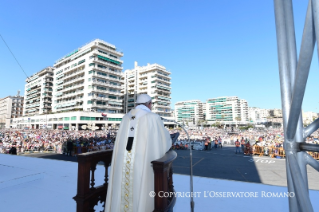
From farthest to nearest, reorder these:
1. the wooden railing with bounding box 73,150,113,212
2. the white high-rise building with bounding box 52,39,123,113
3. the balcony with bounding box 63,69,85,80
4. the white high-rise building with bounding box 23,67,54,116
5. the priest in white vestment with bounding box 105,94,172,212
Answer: the white high-rise building with bounding box 23,67,54,116 → the balcony with bounding box 63,69,85,80 → the white high-rise building with bounding box 52,39,123,113 → the wooden railing with bounding box 73,150,113,212 → the priest in white vestment with bounding box 105,94,172,212

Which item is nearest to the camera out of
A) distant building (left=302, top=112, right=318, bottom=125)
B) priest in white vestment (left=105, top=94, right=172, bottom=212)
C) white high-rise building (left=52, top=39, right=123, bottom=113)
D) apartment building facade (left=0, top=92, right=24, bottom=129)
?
priest in white vestment (left=105, top=94, right=172, bottom=212)

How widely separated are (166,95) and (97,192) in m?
72.0

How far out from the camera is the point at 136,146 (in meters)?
1.96

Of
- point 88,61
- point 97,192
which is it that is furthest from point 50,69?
point 97,192

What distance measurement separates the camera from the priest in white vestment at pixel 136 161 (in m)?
1.88

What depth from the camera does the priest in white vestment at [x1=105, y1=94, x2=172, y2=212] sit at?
1881 mm

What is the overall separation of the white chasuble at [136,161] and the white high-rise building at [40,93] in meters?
73.8

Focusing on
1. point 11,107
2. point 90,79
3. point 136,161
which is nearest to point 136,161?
point 136,161

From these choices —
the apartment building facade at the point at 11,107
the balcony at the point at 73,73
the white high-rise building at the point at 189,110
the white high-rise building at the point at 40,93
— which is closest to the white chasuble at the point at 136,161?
the balcony at the point at 73,73

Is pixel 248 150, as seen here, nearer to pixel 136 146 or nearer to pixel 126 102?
pixel 136 146

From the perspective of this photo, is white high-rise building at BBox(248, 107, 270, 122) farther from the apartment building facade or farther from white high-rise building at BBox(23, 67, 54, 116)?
the apartment building facade

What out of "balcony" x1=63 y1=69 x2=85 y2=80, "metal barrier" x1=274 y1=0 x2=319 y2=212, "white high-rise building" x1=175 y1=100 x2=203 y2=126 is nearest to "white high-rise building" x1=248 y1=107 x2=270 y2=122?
"white high-rise building" x1=175 y1=100 x2=203 y2=126

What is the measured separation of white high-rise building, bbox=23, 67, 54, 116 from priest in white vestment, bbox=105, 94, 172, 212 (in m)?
73.8

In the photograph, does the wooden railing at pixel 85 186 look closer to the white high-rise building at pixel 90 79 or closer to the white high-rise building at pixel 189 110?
the white high-rise building at pixel 90 79
